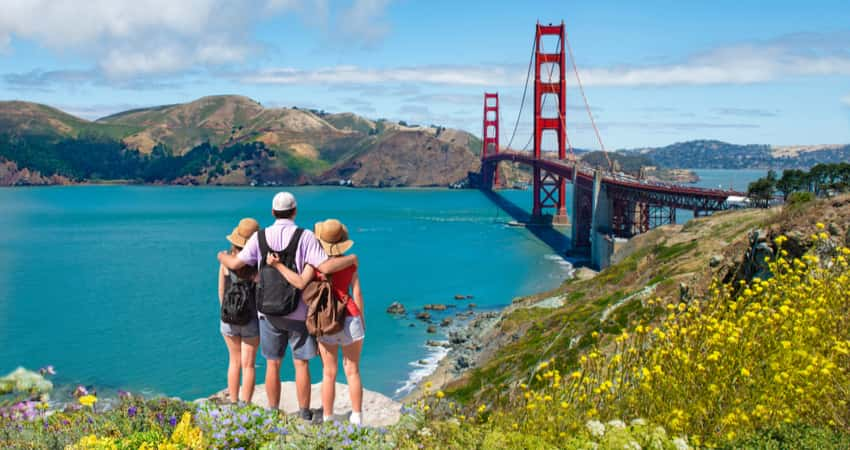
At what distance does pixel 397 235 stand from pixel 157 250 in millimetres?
27950

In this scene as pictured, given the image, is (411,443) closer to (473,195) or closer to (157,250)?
(157,250)

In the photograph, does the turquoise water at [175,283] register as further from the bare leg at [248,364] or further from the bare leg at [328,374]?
the bare leg at [328,374]

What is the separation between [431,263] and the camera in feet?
218

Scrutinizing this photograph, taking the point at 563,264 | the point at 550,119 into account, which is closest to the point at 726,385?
the point at 563,264

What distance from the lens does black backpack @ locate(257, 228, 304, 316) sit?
7414mm

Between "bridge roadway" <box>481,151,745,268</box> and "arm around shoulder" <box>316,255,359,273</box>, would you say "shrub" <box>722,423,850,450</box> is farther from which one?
"bridge roadway" <box>481,151,745,268</box>

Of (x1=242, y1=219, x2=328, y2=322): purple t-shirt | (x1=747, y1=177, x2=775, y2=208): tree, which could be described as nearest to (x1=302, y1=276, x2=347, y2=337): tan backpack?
(x1=242, y1=219, x2=328, y2=322): purple t-shirt

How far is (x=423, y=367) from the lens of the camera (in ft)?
112

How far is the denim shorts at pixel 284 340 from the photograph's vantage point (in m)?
7.74

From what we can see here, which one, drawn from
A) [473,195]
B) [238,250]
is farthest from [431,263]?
[473,195]

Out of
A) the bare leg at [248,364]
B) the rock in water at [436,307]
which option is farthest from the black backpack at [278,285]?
the rock in water at [436,307]

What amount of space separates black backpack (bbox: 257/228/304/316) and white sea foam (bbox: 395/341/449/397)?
77.6ft

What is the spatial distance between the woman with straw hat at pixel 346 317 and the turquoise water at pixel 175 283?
24.2 m

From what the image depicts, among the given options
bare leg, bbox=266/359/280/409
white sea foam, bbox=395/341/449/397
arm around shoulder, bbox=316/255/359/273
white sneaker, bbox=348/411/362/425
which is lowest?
white sea foam, bbox=395/341/449/397
